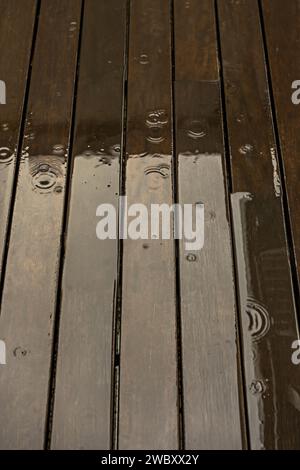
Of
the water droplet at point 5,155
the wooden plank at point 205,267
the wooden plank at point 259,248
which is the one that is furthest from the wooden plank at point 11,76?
the wooden plank at point 259,248

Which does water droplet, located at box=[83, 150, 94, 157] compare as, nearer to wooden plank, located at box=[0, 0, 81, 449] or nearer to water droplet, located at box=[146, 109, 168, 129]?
wooden plank, located at box=[0, 0, 81, 449]

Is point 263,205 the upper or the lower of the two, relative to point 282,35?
lower

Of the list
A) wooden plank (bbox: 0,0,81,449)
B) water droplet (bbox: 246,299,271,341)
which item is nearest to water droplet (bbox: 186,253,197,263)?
water droplet (bbox: 246,299,271,341)

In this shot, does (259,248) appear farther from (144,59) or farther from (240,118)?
(144,59)

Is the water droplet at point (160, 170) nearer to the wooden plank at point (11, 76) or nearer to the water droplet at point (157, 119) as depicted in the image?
the water droplet at point (157, 119)

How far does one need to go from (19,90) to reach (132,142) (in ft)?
1.12

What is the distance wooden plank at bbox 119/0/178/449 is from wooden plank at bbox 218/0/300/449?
0.47 feet

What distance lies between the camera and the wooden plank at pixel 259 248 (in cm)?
111

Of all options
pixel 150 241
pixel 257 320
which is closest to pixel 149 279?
pixel 150 241

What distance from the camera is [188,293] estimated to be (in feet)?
4.04

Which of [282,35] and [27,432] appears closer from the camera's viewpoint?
[27,432]

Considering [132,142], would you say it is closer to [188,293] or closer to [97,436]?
[188,293]

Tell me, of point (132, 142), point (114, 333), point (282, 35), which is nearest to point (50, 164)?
point (132, 142)

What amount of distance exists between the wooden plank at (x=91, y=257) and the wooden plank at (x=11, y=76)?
143 mm
